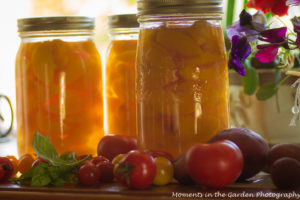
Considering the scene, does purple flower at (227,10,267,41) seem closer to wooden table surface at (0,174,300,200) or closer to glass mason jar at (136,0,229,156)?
glass mason jar at (136,0,229,156)

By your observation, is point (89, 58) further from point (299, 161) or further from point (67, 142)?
point (299, 161)

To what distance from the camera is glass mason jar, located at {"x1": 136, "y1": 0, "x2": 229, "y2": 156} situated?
2.36 ft

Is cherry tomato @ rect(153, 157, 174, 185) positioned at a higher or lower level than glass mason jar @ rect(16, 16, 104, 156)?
lower

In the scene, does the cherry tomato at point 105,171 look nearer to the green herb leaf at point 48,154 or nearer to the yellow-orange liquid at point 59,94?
the green herb leaf at point 48,154

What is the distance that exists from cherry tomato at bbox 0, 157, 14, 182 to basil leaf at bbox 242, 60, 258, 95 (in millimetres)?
476

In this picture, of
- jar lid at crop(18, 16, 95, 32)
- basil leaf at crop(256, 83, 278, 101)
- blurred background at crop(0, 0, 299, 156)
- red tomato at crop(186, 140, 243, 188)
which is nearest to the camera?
red tomato at crop(186, 140, 243, 188)

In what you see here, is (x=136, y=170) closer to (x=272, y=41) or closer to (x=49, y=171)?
(x=49, y=171)

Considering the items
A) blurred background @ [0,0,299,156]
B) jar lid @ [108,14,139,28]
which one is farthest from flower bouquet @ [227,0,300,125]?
blurred background @ [0,0,299,156]

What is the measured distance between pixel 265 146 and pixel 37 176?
0.30 meters

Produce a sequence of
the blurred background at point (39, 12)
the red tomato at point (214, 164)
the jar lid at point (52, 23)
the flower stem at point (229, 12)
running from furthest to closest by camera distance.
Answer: the blurred background at point (39, 12), the flower stem at point (229, 12), the jar lid at point (52, 23), the red tomato at point (214, 164)

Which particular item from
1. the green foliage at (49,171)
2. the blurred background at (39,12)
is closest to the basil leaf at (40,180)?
the green foliage at (49,171)

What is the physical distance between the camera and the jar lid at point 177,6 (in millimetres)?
716

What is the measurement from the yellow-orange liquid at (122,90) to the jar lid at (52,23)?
91 mm

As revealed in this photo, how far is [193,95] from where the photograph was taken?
721 mm
